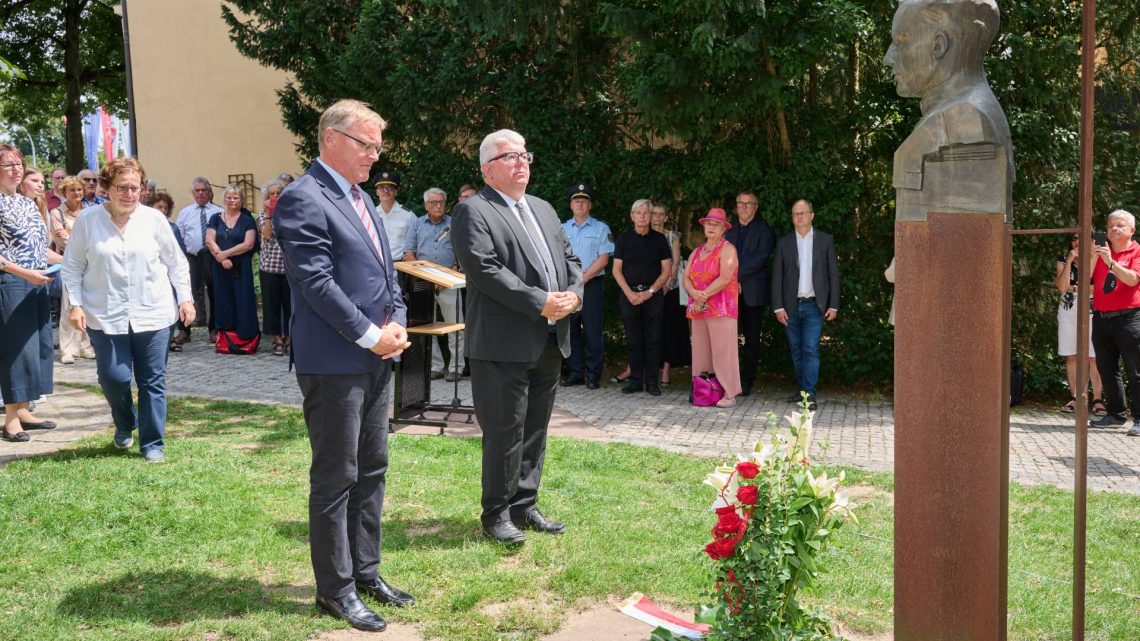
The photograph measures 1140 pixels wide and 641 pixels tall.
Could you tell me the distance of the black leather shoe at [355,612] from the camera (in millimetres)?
4527

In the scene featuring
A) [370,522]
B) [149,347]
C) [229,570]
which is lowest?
[229,570]

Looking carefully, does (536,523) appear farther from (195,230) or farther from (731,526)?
(195,230)

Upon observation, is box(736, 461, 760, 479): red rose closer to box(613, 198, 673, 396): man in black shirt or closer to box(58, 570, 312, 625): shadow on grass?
box(58, 570, 312, 625): shadow on grass

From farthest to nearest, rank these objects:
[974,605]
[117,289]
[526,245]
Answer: [117,289], [526,245], [974,605]

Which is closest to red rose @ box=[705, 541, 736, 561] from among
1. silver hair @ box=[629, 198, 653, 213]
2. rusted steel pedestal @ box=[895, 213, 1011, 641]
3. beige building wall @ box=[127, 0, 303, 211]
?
rusted steel pedestal @ box=[895, 213, 1011, 641]

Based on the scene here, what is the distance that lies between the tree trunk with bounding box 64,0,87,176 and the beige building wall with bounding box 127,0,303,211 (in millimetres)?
4108

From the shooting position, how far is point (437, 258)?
37.6ft

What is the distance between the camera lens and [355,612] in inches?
180

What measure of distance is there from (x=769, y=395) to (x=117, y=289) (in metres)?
6.50

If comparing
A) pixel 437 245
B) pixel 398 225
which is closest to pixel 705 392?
pixel 437 245

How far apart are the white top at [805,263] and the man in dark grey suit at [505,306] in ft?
16.4

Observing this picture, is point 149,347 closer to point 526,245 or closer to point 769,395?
point 526,245

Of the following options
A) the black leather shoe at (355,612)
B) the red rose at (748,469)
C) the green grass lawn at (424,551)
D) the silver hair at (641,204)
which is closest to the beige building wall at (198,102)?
the silver hair at (641,204)

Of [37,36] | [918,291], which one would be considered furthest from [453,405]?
[37,36]
